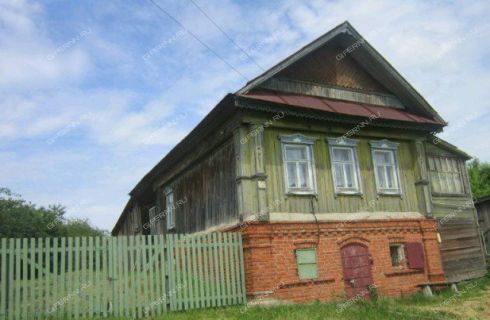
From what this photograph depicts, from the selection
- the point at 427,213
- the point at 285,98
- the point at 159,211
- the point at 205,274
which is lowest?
the point at 205,274

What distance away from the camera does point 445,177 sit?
16.2 m

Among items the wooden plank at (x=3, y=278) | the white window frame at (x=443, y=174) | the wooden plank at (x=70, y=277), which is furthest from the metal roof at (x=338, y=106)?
the wooden plank at (x=3, y=278)

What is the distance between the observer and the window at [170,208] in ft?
57.0

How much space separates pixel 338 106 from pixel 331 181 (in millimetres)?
2270

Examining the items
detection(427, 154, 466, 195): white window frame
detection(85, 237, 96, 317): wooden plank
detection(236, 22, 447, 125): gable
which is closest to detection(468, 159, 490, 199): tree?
detection(427, 154, 466, 195): white window frame

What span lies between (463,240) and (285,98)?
875 cm

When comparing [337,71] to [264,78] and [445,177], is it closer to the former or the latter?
[264,78]

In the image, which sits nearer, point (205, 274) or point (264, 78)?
point (205, 274)

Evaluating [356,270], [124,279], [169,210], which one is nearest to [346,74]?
[356,270]

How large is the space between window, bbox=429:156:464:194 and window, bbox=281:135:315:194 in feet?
18.9

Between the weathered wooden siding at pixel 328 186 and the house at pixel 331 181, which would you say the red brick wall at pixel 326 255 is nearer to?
the house at pixel 331 181

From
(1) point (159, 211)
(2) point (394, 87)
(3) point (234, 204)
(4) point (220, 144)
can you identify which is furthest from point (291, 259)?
(1) point (159, 211)

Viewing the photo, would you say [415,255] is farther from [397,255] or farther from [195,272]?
[195,272]

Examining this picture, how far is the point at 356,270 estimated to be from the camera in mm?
12273
